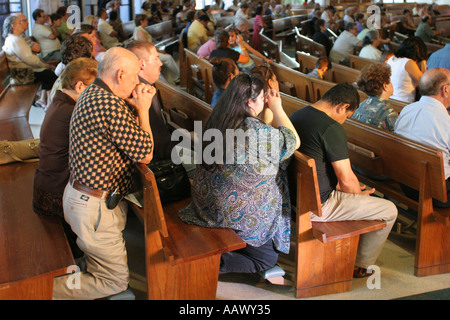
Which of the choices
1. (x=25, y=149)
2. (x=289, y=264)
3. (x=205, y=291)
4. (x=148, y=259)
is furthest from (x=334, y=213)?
(x=25, y=149)

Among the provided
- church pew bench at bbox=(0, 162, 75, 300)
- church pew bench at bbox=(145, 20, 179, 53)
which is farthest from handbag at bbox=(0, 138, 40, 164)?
church pew bench at bbox=(145, 20, 179, 53)

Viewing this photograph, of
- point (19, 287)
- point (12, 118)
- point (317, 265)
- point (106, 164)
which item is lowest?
point (12, 118)

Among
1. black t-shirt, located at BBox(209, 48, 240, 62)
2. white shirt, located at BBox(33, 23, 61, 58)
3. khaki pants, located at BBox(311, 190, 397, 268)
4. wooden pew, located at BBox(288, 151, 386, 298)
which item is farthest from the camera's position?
white shirt, located at BBox(33, 23, 61, 58)

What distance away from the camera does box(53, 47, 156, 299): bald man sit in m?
2.16

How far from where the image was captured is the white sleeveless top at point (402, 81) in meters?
4.69

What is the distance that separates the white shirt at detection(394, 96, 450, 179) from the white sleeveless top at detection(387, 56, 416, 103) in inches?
70.4

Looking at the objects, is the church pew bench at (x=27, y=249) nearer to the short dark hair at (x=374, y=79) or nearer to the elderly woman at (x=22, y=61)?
the short dark hair at (x=374, y=79)

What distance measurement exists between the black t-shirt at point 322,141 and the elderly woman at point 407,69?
7.88ft

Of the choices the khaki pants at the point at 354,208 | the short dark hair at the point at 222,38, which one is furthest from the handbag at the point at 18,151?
the short dark hair at the point at 222,38

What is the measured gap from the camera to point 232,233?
2.44 metres

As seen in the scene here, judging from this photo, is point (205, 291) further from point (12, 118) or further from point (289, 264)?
point (12, 118)

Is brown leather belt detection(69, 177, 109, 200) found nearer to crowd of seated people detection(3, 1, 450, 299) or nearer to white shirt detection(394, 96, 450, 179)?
crowd of seated people detection(3, 1, 450, 299)

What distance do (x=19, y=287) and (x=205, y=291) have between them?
84cm

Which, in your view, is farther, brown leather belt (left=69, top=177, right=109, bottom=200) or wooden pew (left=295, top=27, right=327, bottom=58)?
wooden pew (left=295, top=27, right=327, bottom=58)
